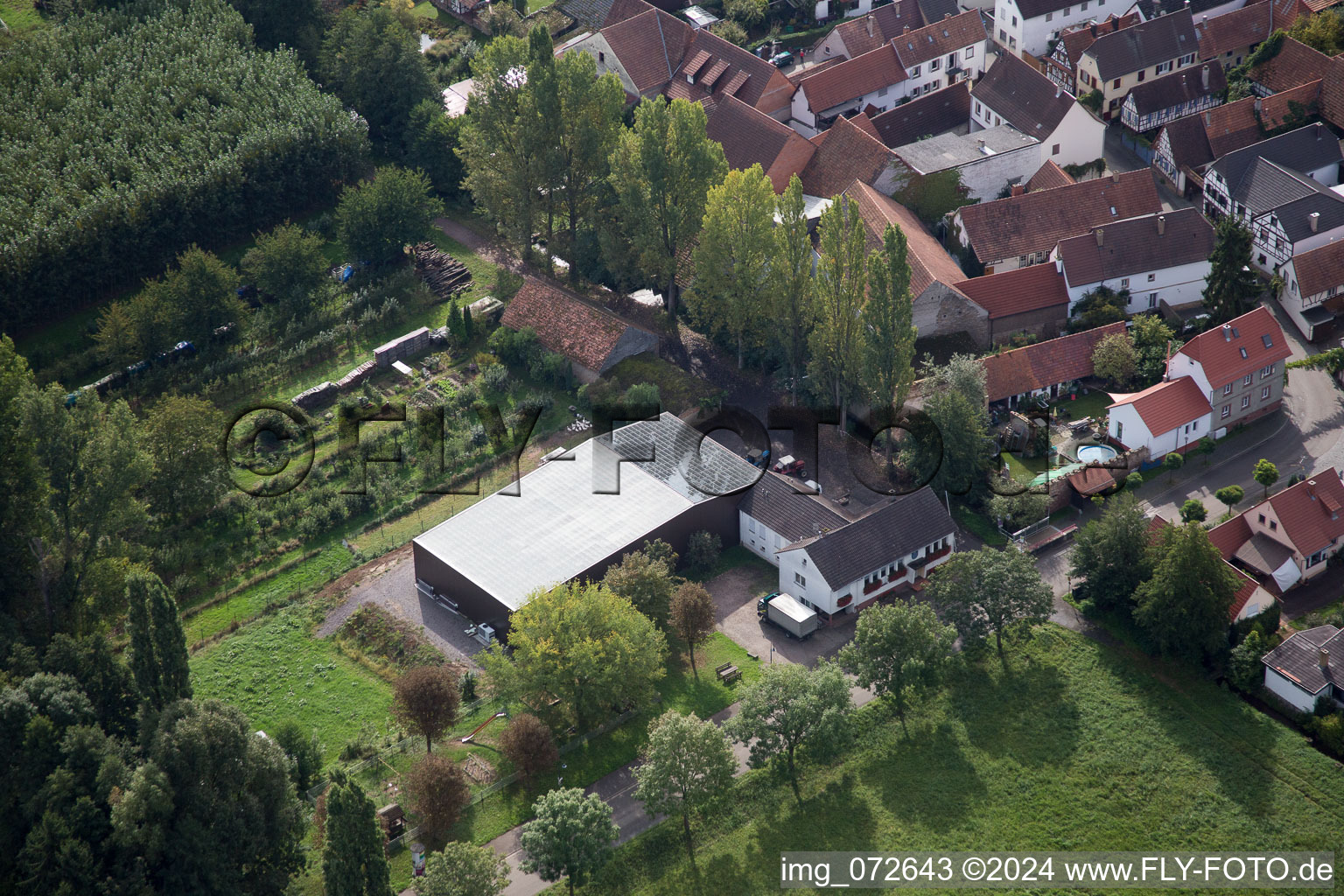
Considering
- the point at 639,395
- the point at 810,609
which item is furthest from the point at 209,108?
the point at 810,609

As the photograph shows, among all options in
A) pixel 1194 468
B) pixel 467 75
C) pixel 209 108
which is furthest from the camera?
pixel 467 75

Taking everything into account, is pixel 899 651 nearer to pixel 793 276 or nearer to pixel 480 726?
pixel 480 726

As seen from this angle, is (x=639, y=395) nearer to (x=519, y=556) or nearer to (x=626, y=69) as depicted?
(x=519, y=556)

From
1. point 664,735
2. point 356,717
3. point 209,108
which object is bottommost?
point 356,717

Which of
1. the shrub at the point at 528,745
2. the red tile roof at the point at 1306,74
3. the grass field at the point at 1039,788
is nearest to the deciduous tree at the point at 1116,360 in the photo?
the grass field at the point at 1039,788

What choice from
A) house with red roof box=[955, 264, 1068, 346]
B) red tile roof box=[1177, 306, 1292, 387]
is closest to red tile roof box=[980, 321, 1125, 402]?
house with red roof box=[955, 264, 1068, 346]

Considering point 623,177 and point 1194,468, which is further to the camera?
point 623,177

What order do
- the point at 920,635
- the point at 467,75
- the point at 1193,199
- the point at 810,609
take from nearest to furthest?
the point at 920,635
the point at 810,609
the point at 1193,199
the point at 467,75
